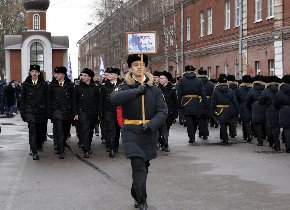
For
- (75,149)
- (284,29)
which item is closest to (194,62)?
(284,29)

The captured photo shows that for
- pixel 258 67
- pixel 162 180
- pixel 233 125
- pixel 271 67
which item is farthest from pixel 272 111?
pixel 258 67

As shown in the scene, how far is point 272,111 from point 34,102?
5456 mm

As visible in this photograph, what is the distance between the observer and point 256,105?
681 inches

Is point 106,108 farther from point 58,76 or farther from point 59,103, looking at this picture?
point 58,76

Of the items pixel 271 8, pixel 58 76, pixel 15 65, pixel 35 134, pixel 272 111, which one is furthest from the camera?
pixel 15 65

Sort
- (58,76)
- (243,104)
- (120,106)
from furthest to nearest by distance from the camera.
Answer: (243,104) < (58,76) < (120,106)

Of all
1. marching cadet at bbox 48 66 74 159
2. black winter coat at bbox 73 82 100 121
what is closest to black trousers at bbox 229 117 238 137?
black winter coat at bbox 73 82 100 121

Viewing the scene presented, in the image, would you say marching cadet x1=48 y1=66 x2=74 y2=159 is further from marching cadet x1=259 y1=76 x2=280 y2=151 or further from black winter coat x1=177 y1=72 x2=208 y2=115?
marching cadet x1=259 y1=76 x2=280 y2=151

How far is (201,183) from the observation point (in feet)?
36.2

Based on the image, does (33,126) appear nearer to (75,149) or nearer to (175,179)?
(75,149)

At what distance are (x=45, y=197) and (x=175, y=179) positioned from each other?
8.26ft

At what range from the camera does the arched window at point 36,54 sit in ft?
213

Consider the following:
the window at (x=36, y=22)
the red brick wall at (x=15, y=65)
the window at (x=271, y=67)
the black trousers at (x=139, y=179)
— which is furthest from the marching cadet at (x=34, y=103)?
the red brick wall at (x=15, y=65)

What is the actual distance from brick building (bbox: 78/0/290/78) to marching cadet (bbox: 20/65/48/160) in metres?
17.8
